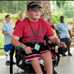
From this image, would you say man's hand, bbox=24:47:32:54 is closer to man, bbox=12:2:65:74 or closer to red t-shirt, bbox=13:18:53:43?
man, bbox=12:2:65:74

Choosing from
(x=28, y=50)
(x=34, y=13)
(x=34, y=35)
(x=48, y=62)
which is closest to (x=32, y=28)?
(x=34, y=35)

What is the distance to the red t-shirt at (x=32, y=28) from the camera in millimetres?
5707

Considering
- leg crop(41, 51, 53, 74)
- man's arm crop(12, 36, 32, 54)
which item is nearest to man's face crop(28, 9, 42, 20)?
man's arm crop(12, 36, 32, 54)

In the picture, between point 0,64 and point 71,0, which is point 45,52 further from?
point 71,0

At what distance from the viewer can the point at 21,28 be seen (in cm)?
570

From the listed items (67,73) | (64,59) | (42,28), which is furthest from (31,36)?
(64,59)

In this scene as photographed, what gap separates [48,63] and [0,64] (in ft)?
16.6

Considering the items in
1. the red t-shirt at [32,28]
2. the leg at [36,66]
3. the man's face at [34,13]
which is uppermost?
the man's face at [34,13]

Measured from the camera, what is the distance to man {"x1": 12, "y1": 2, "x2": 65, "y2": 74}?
18.4ft

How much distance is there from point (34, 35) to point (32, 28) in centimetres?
12

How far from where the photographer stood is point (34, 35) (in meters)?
5.78

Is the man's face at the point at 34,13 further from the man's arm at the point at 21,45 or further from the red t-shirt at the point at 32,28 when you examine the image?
the man's arm at the point at 21,45

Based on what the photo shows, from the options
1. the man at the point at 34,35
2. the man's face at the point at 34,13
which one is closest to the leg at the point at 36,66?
the man at the point at 34,35

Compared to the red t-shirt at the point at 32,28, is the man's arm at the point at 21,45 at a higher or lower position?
lower
